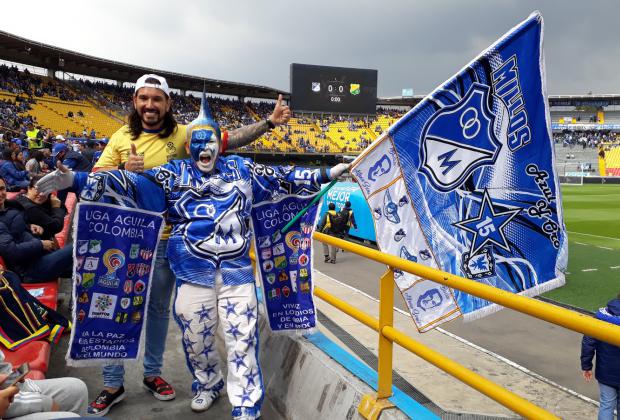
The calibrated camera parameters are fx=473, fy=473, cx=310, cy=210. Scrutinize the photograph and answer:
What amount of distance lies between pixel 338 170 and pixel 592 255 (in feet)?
35.5

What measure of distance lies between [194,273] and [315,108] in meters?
36.9

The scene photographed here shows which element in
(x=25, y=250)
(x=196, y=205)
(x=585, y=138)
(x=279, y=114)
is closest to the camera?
(x=196, y=205)

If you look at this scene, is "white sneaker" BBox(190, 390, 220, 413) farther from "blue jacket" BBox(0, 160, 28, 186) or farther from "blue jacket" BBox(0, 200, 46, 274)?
"blue jacket" BBox(0, 160, 28, 186)

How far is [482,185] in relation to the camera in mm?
2562

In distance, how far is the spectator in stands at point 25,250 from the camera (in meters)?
3.99

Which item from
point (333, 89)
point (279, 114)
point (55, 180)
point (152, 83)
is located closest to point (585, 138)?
point (333, 89)

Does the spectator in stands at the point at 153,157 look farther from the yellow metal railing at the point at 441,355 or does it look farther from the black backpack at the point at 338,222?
the black backpack at the point at 338,222

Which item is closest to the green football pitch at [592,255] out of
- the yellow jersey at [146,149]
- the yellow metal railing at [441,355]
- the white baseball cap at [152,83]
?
the yellow metal railing at [441,355]

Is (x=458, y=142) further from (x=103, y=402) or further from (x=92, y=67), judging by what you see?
(x=92, y=67)

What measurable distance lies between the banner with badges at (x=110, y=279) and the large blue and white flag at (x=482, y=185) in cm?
142

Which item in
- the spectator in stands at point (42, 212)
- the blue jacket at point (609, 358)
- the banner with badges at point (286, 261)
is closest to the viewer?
the banner with badges at point (286, 261)

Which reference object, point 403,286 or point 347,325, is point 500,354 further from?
point 403,286

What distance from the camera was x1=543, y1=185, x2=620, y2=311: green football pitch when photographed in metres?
7.79

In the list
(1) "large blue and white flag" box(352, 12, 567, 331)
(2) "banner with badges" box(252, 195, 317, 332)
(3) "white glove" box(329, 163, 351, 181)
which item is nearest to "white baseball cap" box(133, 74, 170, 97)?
(2) "banner with badges" box(252, 195, 317, 332)
